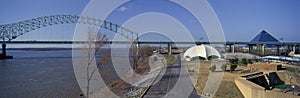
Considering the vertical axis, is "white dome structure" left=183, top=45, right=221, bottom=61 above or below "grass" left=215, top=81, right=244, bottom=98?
above

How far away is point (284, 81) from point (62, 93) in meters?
11.8

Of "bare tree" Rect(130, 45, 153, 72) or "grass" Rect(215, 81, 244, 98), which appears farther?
"bare tree" Rect(130, 45, 153, 72)

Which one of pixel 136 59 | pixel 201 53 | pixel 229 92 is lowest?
pixel 229 92

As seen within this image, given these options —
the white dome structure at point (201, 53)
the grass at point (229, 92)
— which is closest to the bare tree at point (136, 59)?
the white dome structure at point (201, 53)

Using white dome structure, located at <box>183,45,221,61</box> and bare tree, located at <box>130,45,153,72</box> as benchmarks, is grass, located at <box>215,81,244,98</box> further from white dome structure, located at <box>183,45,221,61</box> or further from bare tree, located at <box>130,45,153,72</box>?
white dome structure, located at <box>183,45,221,61</box>

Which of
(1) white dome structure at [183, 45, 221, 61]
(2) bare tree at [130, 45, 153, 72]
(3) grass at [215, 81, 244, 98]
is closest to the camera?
(3) grass at [215, 81, 244, 98]

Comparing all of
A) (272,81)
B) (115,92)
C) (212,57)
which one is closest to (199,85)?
(115,92)

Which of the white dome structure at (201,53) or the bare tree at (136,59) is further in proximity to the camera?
the white dome structure at (201,53)

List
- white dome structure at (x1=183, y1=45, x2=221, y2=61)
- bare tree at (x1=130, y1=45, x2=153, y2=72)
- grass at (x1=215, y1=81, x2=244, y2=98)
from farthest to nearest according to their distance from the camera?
white dome structure at (x1=183, y1=45, x2=221, y2=61) → bare tree at (x1=130, y1=45, x2=153, y2=72) → grass at (x1=215, y1=81, x2=244, y2=98)

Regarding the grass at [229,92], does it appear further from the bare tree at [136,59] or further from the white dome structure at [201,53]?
the white dome structure at [201,53]

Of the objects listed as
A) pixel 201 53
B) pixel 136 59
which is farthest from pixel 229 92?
pixel 201 53

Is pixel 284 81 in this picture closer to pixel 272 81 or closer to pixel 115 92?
pixel 272 81

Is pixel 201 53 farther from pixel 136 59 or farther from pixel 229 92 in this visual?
pixel 229 92

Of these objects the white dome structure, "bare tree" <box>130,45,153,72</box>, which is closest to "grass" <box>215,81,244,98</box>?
"bare tree" <box>130,45,153,72</box>
